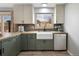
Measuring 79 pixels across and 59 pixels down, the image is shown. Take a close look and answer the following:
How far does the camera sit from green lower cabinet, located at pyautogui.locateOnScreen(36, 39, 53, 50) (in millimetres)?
5625

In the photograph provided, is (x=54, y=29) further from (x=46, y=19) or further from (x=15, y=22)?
(x=15, y=22)

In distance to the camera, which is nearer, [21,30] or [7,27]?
[21,30]

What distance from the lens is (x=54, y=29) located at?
6.47 metres

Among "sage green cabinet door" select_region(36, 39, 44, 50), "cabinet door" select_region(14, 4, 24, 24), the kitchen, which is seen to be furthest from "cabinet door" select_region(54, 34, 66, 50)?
"cabinet door" select_region(14, 4, 24, 24)

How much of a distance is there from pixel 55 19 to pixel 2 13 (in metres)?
2.56

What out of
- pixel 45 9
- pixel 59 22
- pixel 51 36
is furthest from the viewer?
pixel 45 9

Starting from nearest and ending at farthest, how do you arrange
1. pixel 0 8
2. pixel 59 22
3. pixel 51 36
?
pixel 51 36 < pixel 59 22 < pixel 0 8

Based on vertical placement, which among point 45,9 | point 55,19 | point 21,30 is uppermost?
point 45,9

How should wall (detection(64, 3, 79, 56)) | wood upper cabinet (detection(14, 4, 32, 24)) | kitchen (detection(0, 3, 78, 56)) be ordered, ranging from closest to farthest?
wall (detection(64, 3, 79, 56)) < kitchen (detection(0, 3, 78, 56)) < wood upper cabinet (detection(14, 4, 32, 24))

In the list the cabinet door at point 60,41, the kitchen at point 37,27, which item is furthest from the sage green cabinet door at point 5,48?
the cabinet door at point 60,41

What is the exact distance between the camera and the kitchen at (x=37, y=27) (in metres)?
5.59

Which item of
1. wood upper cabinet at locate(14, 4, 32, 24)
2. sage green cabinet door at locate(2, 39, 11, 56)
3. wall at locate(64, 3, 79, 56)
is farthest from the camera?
wood upper cabinet at locate(14, 4, 32, 24)

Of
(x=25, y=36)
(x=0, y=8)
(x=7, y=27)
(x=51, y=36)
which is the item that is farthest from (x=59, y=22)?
(x=0, y=8)

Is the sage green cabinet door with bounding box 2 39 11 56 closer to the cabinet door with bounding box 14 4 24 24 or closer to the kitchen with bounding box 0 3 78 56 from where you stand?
the kitchen with bounding box 0 3 78 56
